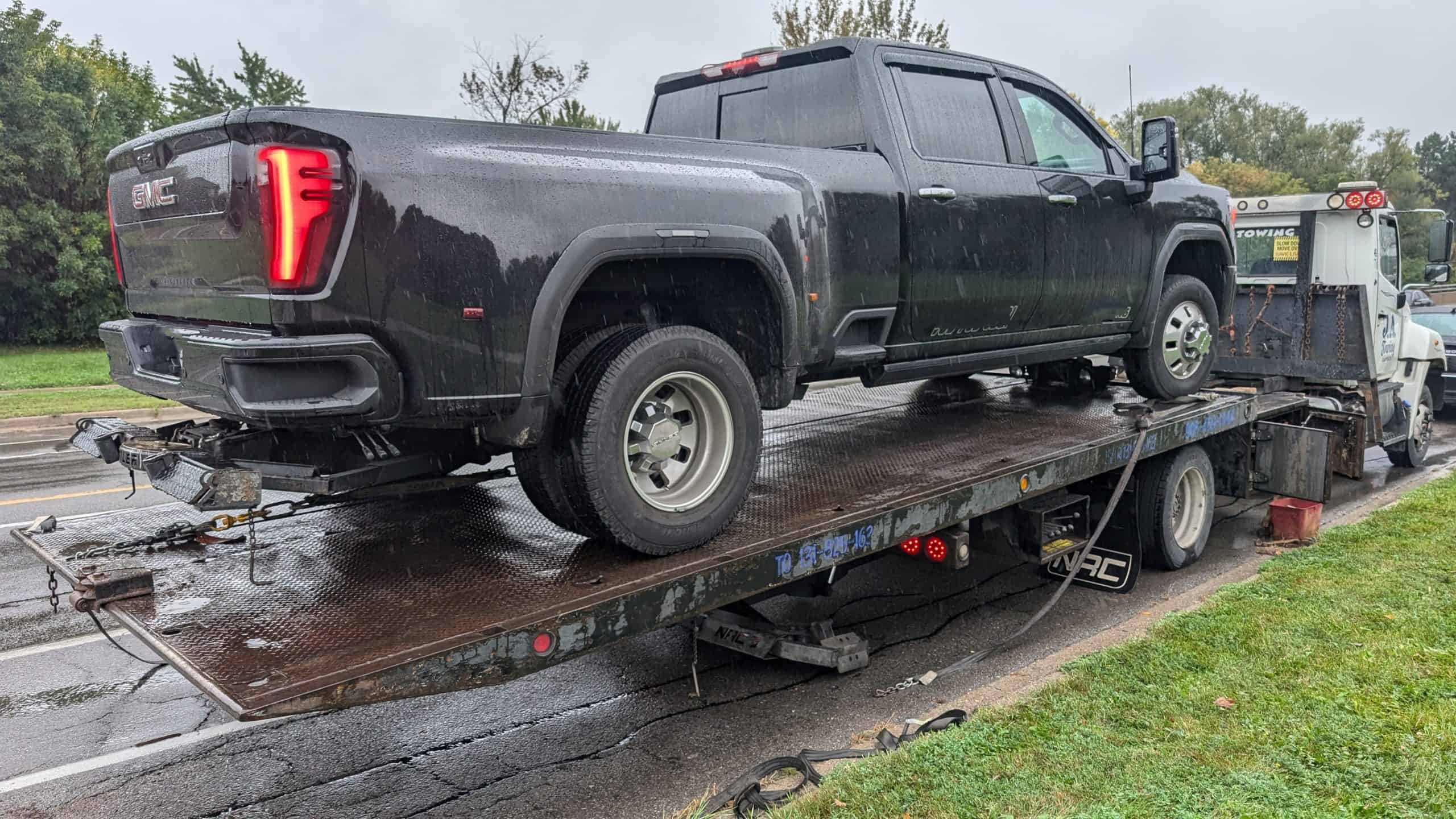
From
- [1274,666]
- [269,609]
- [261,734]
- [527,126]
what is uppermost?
[527,126]

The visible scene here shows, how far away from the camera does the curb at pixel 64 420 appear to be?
11.4 meters

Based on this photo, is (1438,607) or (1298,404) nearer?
(1438,607)

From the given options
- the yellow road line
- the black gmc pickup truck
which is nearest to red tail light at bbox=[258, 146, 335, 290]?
the black gmc pickup truck

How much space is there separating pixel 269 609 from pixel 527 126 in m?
1.72

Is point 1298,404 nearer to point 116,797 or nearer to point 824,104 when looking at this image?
point 824,104

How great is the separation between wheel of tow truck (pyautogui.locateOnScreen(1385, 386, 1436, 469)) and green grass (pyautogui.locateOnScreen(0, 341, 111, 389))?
15.6 metres

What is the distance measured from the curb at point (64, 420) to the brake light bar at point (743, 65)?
331 inches

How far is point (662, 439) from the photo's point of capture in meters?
3.52

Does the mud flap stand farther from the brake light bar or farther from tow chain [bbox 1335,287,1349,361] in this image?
tow chain [bbox 1335,287,1349,361]

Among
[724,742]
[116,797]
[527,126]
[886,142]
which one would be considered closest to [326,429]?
[527,126]

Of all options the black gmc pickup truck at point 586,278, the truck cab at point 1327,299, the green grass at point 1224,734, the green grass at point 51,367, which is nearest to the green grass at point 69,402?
the green grass at point 51,367

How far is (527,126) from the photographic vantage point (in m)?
3.19

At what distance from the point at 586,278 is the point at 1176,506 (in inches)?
180

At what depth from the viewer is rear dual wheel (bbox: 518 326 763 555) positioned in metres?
3.31
